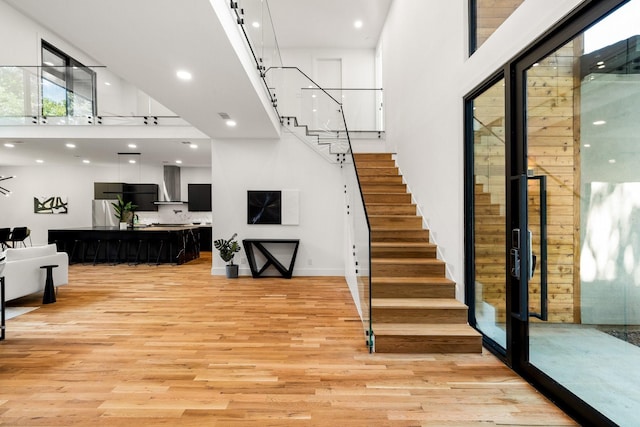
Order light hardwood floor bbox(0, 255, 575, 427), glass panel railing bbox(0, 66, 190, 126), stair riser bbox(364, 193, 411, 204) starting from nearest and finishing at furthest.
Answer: light hardwood floor bbox(0, 255, 575, 427) < stair riser bbox(364, 193, 411, 204) < glass panel railing bbox(0, 66, 190, 126)

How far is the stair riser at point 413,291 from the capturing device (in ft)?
12.3

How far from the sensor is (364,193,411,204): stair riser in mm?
5527

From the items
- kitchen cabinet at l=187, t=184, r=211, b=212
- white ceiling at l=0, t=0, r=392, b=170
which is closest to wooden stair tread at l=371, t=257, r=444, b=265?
white ceiling at l=0, t=0, r=392, b=170

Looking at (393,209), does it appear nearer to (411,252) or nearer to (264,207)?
(411,252)

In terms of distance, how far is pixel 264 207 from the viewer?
282 inches

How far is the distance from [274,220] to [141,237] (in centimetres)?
395

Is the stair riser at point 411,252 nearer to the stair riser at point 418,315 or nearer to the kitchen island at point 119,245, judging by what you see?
the stair riser at point 418,315

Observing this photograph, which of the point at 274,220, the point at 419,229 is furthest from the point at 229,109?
the point at 419,229

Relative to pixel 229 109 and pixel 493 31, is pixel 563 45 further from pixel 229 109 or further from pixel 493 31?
pixel 229 109

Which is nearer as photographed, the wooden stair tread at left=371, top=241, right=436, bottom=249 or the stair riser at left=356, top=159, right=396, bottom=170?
the wooden stair tread at left=371, top=241, right=436, bottom=249

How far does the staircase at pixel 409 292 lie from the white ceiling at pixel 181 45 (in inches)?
109

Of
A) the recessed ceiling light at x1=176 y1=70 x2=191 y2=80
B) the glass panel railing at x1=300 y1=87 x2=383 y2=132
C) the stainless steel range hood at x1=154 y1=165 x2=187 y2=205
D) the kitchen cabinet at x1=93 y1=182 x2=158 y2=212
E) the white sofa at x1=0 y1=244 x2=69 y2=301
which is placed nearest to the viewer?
the recessed ceiling light at x1=176 y1=70 x2=191 y2=80

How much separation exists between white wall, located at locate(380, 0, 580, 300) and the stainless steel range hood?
27.1ft

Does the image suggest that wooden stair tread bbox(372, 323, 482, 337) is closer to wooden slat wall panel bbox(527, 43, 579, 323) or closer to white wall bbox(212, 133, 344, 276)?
wooden slat wall panel bbox(527, 43, 579, 323)
